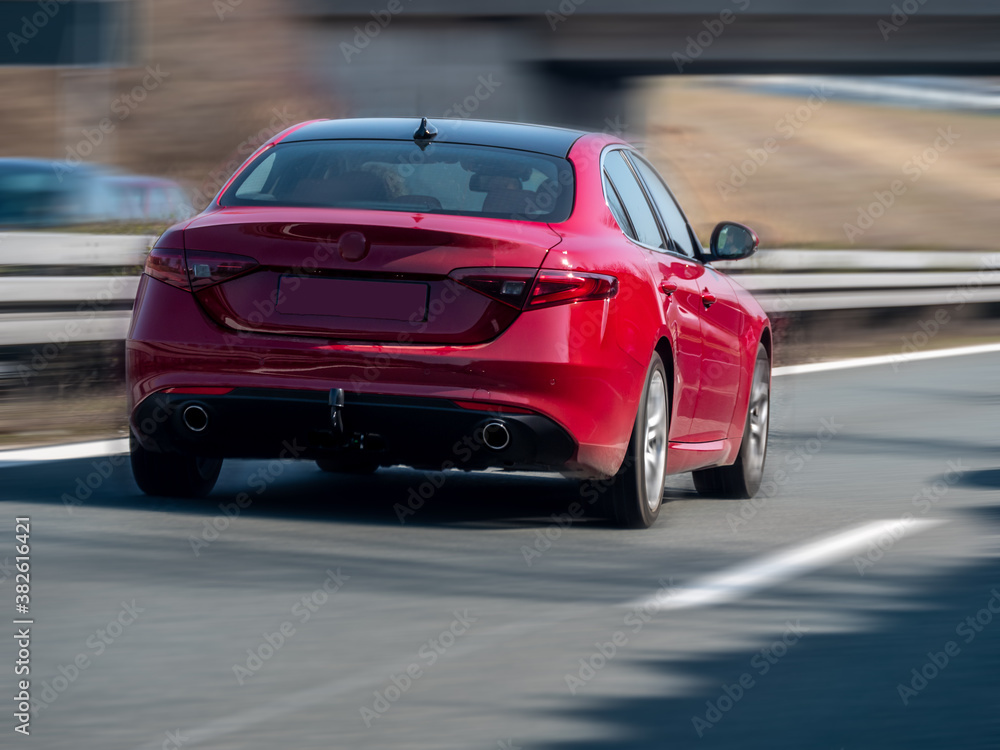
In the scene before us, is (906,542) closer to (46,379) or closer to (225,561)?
(225,561)

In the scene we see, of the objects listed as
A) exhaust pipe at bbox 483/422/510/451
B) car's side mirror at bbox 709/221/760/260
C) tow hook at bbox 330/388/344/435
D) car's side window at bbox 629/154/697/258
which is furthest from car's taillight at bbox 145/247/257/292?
car's side mirror at bbox 709/221/760/260

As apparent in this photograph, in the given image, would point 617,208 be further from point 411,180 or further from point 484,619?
point 484,619

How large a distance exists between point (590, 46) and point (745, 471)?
91.8ft

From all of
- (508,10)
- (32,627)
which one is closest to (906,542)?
(32,627)

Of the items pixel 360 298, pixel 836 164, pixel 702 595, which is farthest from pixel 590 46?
pixel 836 164

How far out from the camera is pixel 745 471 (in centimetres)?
923

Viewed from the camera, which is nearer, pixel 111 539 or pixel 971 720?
pixel 971 720

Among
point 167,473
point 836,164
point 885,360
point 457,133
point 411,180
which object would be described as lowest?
point 836,164

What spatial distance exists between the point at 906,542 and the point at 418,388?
2.06m

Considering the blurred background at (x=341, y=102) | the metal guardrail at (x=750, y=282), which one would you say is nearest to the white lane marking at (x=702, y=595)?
the blurred background at (x=341, y=102)

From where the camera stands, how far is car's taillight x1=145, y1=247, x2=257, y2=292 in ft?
23.1

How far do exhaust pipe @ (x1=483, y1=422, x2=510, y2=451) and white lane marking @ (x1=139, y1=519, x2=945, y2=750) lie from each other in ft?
2.87

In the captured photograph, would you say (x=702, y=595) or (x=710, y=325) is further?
(x=710, y=325)

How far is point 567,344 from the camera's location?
7023mm
